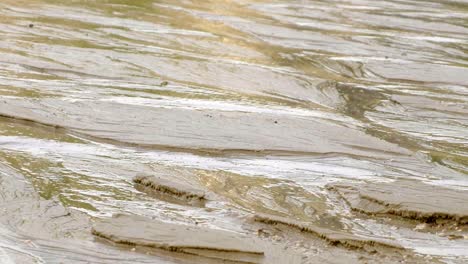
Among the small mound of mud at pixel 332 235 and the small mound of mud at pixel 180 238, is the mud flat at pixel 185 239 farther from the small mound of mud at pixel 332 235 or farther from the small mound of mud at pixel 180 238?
the small mound of mud at pixel 332 235

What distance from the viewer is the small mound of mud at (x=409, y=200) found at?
4641 mm

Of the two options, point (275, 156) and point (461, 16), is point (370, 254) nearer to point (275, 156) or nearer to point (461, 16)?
point (275, 156)

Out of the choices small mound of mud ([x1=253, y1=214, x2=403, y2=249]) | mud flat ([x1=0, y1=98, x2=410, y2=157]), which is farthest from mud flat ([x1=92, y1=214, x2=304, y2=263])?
mud flat ([x1=0, y1=98, x2=410, y2=157])

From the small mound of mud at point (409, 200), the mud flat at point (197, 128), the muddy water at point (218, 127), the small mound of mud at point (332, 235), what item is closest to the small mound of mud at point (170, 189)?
the muddy water at point (218, 127)

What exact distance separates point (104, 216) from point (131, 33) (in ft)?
19.1

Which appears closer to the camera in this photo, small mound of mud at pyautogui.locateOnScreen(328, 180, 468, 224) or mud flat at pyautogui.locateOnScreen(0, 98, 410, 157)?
small mound of mud at pyautogui.locateOnScreen(328, 180, 468, 224)

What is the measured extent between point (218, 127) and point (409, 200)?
1.74m

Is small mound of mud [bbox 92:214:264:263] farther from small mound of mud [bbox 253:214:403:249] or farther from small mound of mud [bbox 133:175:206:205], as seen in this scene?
small mound of mud [bbox 133:175:206:205]

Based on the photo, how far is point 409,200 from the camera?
480cm

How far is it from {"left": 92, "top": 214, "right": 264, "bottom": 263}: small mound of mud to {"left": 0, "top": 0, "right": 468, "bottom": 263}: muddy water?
0.06m

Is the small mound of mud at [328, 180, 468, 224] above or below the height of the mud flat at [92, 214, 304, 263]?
above

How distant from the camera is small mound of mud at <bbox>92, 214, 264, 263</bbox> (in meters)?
3.97

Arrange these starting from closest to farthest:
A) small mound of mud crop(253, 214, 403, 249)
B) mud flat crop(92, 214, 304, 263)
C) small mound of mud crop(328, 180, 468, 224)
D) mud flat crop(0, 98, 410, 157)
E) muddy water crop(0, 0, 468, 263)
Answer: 1. mud flat crop(92, 214, 304, 263)
2. small mound of mud crop(253, 214, 403, 249)
3. muddy water crop(0, 0, 468, 263)
4. small mound of mud crop(328, 180, 468, 224)
5. mud flat crop(0, 98, 410, 157)

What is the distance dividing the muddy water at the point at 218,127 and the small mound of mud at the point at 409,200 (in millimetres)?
16
